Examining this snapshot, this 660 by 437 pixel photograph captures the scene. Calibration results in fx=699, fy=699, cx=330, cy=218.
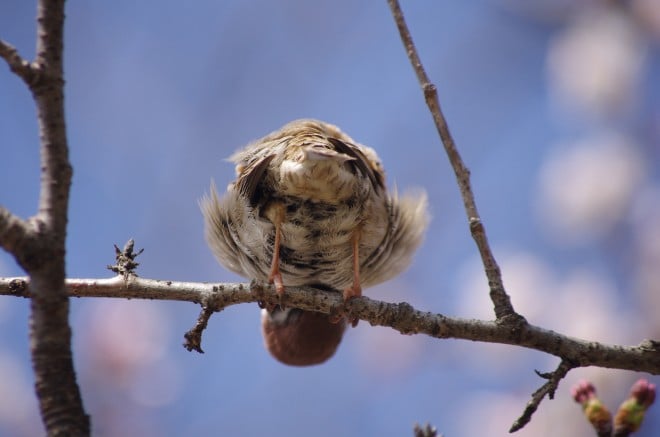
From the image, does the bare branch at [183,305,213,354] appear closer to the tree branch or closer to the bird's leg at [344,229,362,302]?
the bird's leg at [344,229,362,302]

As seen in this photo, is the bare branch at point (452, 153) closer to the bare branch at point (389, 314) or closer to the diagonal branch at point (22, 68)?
the bare branch at point (389, 314)

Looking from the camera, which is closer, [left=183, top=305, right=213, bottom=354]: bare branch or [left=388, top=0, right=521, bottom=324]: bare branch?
[left=388, top=0, right=521, bottom=324]: bare branch

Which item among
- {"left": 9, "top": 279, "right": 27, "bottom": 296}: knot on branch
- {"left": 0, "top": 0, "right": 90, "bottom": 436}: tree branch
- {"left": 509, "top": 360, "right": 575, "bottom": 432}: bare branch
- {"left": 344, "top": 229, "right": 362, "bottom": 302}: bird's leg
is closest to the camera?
{"left": 0, "top": 0, "right": 90, "bottom": 436}: tree branch

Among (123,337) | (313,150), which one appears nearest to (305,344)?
(313,150)

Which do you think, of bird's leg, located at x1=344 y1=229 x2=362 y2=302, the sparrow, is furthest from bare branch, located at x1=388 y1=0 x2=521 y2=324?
bird's leg, located at x1=344 y1=229 x2=362 y2=302

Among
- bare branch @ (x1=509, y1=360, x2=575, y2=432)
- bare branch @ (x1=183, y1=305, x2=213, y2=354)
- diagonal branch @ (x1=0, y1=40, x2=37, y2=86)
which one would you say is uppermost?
diagonal branch @ (x1=0, y1=40, x2=37, y2=86)

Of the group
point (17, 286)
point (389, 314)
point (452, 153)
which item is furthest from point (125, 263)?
point (452, 153)

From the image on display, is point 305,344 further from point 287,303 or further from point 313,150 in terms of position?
point 313,150
